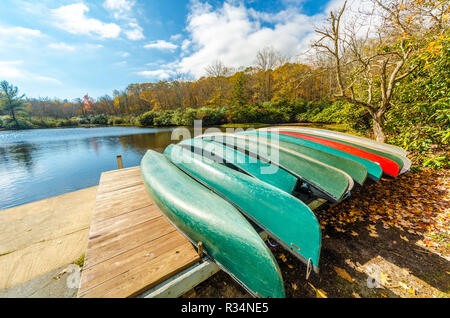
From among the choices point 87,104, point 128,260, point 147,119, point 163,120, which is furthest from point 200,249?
point 87,104

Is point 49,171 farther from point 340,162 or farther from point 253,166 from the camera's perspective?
point 340,162

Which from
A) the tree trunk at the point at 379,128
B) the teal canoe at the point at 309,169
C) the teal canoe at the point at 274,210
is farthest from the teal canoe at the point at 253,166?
the tree trunk at the point at 379,128

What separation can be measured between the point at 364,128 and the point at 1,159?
69.6ft

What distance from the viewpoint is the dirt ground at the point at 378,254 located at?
5.93 ft

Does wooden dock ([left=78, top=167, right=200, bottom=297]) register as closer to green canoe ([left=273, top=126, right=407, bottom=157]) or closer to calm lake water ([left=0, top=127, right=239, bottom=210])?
green canoe ([left=273, top=126, right=407, bottom=157])

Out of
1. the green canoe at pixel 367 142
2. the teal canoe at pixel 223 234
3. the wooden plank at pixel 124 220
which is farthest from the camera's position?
the green canoe at pixel 367 142

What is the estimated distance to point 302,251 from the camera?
5.17 feet

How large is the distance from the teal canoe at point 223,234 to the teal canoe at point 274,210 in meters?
0.30

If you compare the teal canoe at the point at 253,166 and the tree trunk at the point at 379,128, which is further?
the tree trunk at the point at 379,128

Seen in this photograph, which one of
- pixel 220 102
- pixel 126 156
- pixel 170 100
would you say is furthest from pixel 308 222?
pixel 170 100

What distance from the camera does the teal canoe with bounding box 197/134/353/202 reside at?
87.8 inches

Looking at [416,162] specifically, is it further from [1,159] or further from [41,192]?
[1,159]

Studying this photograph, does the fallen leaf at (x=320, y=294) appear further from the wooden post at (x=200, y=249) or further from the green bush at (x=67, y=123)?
the green bush at (x=67, y=123)
